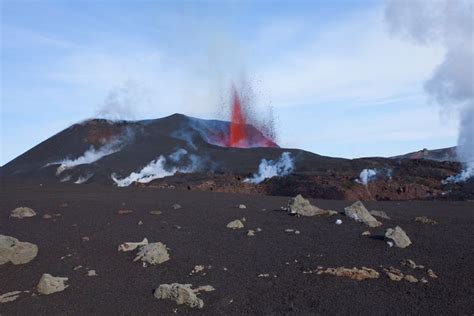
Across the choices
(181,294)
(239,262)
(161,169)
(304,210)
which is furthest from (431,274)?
(161,169)

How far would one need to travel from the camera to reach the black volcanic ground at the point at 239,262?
24.9ft

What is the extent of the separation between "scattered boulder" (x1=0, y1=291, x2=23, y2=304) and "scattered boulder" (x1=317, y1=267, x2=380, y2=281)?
4780 millimetres

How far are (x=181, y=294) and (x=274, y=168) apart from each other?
3133 cm

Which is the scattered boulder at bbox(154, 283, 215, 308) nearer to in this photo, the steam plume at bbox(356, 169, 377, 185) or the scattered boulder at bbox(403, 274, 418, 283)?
the scattered boulder at bbox(403, 274, 418, 283)

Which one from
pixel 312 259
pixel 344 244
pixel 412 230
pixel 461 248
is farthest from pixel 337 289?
pixel 412 230

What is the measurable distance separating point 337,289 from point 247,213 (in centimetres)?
669

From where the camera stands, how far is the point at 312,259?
9.70 meters

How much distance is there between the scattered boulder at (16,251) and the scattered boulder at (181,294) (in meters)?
3.41

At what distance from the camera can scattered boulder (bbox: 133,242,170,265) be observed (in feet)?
31.8

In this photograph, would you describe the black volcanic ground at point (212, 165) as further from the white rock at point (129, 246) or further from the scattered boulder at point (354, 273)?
the scattered boulder at point (354, 273)

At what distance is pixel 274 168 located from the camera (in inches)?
1527

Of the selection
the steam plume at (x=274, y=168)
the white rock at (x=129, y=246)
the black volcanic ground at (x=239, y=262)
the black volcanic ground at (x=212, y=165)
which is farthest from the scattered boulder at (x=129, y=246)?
the steam plume at (x=274, y=168)

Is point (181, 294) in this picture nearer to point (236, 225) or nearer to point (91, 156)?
point (236, 225)

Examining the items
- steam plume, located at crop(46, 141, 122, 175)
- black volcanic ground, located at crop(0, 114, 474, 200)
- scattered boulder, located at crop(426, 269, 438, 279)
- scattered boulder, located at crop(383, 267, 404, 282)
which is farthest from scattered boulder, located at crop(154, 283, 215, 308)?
steam plume, located at crop(46, 141, 122, 175)
